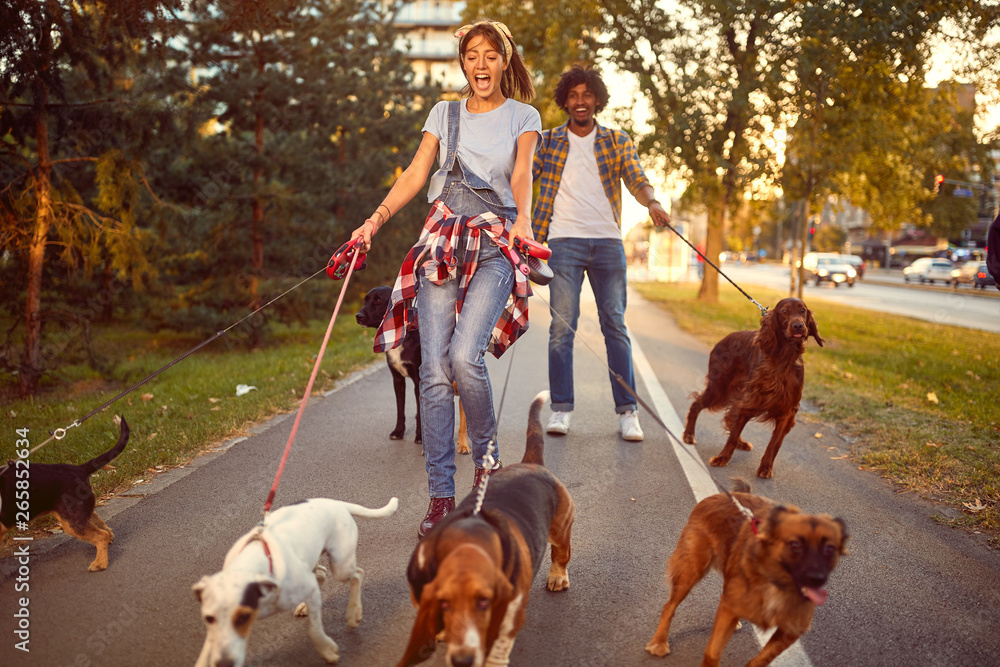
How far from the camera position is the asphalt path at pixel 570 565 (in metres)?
2.69

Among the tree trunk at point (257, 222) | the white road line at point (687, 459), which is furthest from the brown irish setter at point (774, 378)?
the tree trunk at point (257, 222)

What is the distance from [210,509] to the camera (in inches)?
160

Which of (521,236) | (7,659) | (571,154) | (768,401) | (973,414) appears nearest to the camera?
(7,659)

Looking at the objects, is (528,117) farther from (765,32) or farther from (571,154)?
(765,32)

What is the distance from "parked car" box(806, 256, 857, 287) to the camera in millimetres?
40094

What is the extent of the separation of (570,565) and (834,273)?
4191 centimetres

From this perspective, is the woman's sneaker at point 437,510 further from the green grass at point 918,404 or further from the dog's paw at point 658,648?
the green grass at point 918,404

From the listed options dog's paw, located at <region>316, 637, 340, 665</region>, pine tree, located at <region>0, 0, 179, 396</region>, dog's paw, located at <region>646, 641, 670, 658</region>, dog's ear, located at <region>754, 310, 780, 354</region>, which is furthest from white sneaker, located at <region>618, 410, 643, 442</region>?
pine tree, located at <region>0, 0, 179, 396</region>

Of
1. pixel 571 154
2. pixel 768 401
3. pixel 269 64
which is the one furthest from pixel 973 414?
Result: pixel 269 64

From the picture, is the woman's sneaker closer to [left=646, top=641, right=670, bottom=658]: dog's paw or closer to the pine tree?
[left=646, top=641, right=670, bottom=658]: dog's paw

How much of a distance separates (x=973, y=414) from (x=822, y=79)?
30.9ft

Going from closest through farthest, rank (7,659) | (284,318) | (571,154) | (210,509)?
(7,659) < (210,509) < (571,154) < (284,318)

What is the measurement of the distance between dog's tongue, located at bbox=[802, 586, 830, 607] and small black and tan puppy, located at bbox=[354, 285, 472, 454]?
9.91 feet

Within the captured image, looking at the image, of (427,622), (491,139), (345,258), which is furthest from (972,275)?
(427,622)
